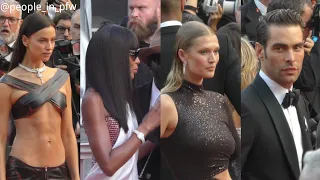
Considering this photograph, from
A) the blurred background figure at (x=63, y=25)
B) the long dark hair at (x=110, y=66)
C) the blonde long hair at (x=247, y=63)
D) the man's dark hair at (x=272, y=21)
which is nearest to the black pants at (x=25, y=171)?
the long dark hair at (x=110, y=66)

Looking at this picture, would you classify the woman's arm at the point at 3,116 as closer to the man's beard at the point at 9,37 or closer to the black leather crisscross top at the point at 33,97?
the black leather crisscross top at the point at 33,97

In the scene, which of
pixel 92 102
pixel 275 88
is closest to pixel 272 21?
pixel 275 88

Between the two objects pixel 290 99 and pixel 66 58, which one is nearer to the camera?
pixel 66 58

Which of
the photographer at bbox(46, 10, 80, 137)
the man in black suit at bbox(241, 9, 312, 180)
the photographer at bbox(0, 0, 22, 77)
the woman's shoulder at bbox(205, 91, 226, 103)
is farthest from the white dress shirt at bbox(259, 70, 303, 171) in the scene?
the photographer at bbox(0, 0, 22, 77)

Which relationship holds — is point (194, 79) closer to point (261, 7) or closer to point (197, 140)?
point (197, 140)

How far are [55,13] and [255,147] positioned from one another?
176 cm

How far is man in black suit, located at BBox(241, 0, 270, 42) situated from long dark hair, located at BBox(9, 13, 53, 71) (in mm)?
1446

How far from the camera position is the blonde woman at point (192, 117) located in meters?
4.61

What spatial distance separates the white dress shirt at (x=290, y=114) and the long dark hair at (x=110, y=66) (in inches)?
43.2

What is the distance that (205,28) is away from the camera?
4711 millimetres

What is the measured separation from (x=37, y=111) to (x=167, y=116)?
0.90 meters

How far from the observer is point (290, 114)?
4.96 m

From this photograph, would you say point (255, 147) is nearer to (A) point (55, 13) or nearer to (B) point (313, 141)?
(B) point (313, 141)

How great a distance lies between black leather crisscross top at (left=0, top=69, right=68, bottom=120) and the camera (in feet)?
14.5
